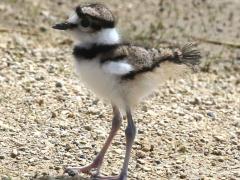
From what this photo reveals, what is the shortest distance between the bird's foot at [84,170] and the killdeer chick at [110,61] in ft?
0.75

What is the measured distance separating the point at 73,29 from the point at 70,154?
3.04 feet

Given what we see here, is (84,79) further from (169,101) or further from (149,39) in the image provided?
(149,39)

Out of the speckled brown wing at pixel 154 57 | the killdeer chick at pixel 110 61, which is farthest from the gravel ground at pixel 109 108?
the killdeer chick at pixel 110 61

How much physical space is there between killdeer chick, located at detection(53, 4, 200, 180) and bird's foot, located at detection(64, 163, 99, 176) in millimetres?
227

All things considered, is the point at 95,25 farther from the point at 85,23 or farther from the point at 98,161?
the point at 98,161

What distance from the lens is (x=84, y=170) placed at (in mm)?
4156

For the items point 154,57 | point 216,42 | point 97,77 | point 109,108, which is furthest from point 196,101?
point 97,77

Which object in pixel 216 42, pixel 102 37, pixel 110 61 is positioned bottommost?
pixel 216 42

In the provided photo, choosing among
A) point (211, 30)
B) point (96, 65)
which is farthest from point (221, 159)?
point (211, 30)

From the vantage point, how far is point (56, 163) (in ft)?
13.9

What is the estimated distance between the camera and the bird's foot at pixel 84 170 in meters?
4.11

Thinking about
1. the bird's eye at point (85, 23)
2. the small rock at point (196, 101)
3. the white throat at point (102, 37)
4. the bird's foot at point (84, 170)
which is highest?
the bird's eye at point (85, 23)

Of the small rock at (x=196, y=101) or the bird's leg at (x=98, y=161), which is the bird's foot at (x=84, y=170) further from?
the small rock at (x=196, y=101)

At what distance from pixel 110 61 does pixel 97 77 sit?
13 centimetres
